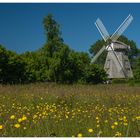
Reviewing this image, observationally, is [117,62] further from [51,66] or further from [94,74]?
[51,66]

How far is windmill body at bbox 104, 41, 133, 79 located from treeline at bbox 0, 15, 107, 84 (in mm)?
3607

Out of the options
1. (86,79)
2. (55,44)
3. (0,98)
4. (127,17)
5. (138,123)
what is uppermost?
(127,17)

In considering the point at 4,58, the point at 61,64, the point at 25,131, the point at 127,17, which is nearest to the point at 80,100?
the point at 25,131

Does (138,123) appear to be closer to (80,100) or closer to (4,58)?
(80,100)

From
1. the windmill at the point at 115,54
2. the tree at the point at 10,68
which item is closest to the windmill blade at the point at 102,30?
the windmill at the point at 115,54

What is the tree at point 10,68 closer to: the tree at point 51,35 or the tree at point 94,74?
the tree at point 51,35

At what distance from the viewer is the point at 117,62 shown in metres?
44.0

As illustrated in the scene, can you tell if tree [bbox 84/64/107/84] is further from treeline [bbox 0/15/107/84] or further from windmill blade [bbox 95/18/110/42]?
windmill blade [bbox 95/18/110/42]

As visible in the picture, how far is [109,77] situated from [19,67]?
15.3 m

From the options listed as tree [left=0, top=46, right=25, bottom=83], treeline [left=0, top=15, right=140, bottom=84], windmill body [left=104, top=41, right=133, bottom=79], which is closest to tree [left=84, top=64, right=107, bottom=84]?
treeline [left=0, top=15, right=140, bottom=84]

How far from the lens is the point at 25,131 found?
14.4 feet

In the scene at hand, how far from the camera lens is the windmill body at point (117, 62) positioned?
144ft

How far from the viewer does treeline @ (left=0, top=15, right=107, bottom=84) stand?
105 feet

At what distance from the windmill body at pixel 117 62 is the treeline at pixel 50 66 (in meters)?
3.61
